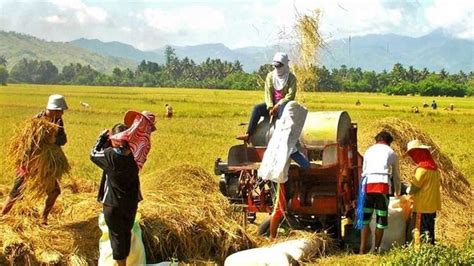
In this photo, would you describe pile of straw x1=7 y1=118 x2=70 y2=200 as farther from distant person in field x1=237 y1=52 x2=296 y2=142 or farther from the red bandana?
distant person in field x1=237 y1=52 x2=296 y2=142

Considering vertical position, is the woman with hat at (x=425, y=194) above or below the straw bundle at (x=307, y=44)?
below

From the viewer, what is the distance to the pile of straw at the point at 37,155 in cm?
721

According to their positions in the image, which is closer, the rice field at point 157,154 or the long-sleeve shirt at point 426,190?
the rice field at point 157,154

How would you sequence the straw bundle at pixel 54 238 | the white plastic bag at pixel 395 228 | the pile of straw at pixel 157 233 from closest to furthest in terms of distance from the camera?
the straw bundle at pixel 54 238
the pile of straw at pixel 157 233
the white plastic bag at pixel 395 228

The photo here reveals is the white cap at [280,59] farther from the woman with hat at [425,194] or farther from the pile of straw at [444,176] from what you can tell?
the pile of straw at [444,176]

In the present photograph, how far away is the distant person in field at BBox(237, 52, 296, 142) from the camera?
28.0 ft

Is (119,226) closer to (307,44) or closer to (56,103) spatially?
(56,103)

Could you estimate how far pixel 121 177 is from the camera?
6160 mm

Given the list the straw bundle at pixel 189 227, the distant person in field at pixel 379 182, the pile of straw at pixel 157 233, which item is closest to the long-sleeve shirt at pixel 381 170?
the distant person in field at pixel 379 182

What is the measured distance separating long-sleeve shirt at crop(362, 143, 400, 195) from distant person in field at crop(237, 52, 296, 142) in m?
1.40

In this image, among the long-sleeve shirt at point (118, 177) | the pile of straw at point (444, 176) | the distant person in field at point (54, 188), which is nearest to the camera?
the long-sleeve shirt at point (118, 177)

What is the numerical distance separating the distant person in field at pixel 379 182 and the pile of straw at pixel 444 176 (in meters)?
3.01

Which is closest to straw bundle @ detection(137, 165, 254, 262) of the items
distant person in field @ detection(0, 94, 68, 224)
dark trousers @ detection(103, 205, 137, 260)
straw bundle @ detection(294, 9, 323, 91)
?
dark trousers @ detection(103, 205, 137, 260)

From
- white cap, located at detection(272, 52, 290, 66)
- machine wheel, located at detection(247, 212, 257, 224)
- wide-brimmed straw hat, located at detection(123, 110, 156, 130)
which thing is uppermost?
white cap, located at detection(272, 52, 290, 66)
